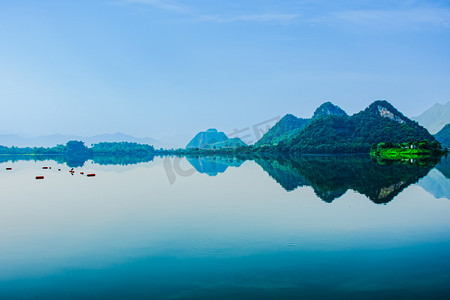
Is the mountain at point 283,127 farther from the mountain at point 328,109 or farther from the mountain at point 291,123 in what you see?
the mountain at point 328,109

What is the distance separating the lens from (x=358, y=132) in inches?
3568

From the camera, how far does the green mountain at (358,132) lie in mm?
76938

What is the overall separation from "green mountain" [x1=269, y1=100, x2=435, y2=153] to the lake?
210 feet

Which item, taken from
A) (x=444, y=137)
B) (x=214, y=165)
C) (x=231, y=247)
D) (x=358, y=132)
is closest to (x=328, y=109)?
(x=444, y=137)

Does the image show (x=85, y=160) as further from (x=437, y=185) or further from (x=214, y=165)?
(x=437, y=185)

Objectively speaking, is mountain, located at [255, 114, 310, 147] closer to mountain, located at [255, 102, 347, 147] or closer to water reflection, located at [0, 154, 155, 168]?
mountain, located at [255, 102, 347, 147]

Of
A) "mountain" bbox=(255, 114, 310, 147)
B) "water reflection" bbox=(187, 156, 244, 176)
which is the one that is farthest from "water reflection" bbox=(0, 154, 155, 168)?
"mountain" bbox=(255, 114, 310, 147)

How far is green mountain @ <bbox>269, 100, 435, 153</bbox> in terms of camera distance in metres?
76.9

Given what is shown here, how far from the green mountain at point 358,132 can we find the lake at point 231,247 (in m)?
64.0

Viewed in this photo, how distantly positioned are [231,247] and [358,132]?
295 ft

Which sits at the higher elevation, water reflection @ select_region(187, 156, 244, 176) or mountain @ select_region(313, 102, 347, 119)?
mountain @ select_region(313, 102, 347, 119)

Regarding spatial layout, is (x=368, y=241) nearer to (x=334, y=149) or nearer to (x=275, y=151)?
(x=334, y=149)

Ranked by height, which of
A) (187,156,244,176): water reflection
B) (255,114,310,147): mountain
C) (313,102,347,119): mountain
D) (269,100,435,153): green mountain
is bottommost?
(187,156,244,176): water reflection

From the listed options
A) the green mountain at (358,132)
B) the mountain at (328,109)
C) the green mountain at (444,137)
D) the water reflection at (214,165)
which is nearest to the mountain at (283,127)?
the mountain at (328,109)
